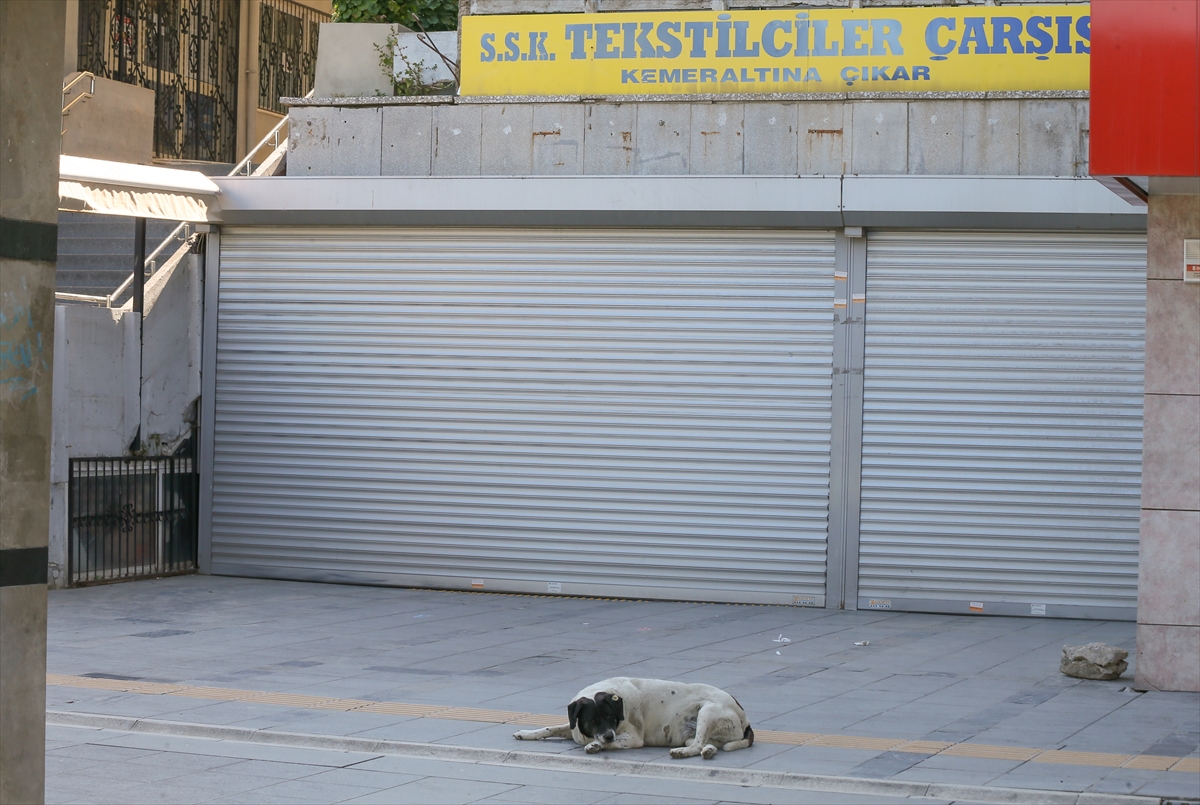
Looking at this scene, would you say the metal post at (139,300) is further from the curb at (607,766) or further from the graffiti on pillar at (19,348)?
the graffiti on pillar at (19,348)

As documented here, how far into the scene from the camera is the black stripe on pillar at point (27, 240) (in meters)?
4.15

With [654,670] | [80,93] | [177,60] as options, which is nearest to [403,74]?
[80,93]

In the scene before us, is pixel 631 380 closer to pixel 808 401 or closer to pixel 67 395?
pixel 808 401

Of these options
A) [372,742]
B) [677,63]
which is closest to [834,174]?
[677,63]

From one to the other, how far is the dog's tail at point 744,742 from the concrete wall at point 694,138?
7580 millimetres

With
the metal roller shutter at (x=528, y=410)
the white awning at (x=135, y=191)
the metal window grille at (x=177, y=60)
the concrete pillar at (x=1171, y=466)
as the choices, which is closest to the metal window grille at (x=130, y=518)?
the metal roller shutter at (x=528, y=410)

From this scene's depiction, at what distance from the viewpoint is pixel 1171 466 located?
9688 mm

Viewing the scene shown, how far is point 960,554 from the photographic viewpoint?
13758mm

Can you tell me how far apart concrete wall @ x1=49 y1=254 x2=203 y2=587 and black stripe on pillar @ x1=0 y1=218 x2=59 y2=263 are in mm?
10592

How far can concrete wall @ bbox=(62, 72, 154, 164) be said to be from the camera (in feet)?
62.3

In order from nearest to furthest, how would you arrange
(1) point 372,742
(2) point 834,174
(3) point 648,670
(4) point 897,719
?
1. (1) point 372,742
2. (4) point 897,719
3. (3) point 648,670
4. (2) point 834,174

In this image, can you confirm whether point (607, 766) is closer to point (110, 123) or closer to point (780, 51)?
point (780, 51)

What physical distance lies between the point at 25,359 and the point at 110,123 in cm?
1715

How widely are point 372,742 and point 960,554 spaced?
7.62 m
